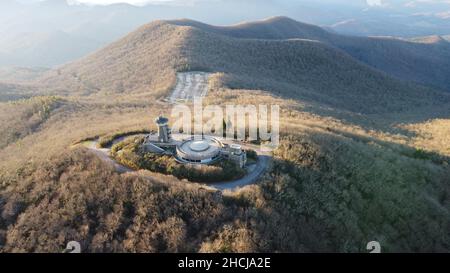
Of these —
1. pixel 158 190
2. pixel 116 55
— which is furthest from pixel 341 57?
pixel 158 190

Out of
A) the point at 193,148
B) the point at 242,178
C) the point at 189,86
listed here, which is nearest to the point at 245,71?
the point at 189,86

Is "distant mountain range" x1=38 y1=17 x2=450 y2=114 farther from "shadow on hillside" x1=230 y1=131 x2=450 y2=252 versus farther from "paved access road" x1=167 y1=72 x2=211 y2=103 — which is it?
"shadow on hillside" x1=230 y1=131 x2=450 y2=252

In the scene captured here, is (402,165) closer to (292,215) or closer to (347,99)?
(292,215)

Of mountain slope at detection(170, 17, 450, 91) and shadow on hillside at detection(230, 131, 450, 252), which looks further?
mountain slope at detection(170, 17, 450, 91)

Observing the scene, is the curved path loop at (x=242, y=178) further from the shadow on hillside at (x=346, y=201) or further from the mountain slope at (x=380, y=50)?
the mountain slope at (x=380, y=50)

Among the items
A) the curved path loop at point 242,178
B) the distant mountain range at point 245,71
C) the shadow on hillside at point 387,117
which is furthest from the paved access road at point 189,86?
the curved path loop at point 242,178

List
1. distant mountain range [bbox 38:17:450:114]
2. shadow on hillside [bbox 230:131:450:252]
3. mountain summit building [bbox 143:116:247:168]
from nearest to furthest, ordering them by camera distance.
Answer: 1. shadow on hillside [bbox 230:131:450:252]
2. mountain summit building [bbox 143:116:247:168]
3. distant mountain range [bbox 38:17:450:114]

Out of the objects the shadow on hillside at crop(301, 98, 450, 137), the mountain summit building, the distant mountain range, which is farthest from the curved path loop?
the distant mountain range
